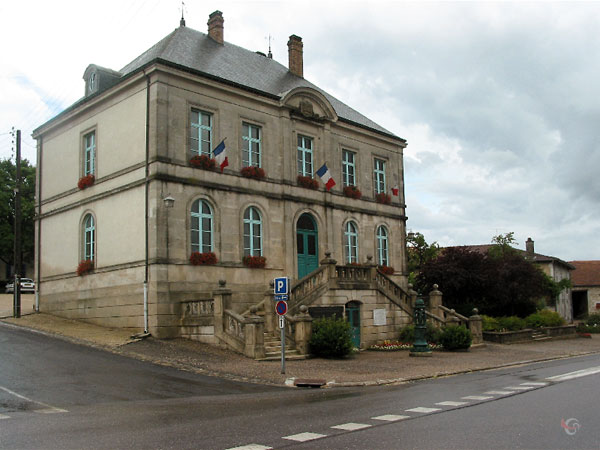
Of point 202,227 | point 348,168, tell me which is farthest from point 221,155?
point 348,168

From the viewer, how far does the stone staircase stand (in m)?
18.1

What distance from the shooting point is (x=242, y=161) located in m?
23.8

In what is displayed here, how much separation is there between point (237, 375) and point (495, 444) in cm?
898

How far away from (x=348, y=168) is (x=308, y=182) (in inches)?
139

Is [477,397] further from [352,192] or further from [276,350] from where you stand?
[352,192]

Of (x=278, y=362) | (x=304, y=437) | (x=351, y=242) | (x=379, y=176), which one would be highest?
(x=379, y=176)

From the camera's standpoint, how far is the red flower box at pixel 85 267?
2325 centimetres

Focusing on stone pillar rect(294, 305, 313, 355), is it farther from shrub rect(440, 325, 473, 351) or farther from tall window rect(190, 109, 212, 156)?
tall window rect(190, 109, 212, 156)

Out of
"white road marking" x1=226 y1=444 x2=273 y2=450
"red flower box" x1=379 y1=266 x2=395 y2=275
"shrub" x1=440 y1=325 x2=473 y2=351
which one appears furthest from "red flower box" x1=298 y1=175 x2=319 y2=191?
"white road marking" x1=226 y1=444 x2=273 y2=450

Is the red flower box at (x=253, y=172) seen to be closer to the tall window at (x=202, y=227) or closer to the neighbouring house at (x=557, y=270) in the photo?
the tall window at (x=202, y=227)

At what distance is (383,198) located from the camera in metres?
30.1

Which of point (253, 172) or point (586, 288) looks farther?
point (586, 288)

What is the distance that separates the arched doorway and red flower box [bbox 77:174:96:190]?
326 inches

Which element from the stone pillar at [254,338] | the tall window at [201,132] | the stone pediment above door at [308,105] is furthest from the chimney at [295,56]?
the stone pillar at [254,338]
